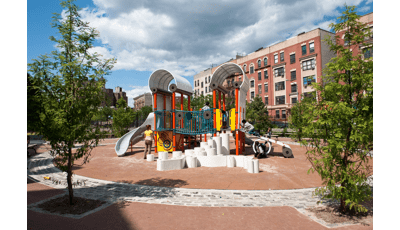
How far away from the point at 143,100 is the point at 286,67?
2902 inches

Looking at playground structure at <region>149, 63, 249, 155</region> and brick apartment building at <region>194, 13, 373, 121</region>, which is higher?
brick apartment building at <region>194, 13, 373, 121</region>

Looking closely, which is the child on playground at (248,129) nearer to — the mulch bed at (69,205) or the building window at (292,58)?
the mulch bed at (69,205)

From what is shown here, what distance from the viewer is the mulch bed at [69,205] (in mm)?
5527

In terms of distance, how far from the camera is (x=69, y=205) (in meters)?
5.87

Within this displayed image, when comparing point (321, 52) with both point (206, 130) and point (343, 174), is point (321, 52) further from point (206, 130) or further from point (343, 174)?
point (343, 174)

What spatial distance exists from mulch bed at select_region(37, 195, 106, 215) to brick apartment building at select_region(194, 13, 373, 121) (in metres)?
35.2

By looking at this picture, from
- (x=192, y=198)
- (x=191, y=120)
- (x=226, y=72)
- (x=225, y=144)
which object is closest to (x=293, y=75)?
(x=226, y=72)

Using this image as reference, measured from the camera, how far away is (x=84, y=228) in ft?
15.2

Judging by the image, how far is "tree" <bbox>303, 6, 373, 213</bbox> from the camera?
472 cm

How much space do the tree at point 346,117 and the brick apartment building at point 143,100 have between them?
94035 millimetres

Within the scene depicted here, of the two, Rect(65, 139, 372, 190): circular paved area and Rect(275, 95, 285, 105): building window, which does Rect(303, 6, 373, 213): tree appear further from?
Rect(275, 95, 285, 105): building window

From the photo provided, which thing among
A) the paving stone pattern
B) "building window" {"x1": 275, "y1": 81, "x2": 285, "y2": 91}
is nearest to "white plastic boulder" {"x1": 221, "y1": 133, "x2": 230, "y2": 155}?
the paving stone pattern

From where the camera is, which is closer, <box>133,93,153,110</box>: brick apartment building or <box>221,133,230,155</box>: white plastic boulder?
<box>221,133,230,155</box>: white plastic boulder

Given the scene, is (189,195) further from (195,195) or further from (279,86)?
(279,86)
